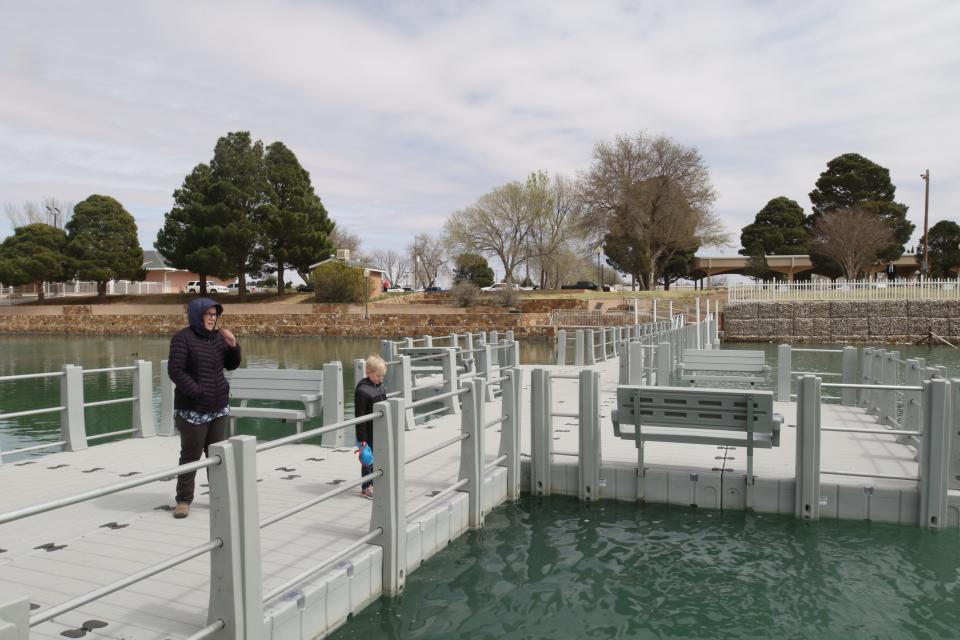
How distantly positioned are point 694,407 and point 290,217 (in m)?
52.8

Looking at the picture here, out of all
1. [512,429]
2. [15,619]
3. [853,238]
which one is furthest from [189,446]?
[853,238]

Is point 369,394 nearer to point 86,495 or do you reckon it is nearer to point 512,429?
point 512,429

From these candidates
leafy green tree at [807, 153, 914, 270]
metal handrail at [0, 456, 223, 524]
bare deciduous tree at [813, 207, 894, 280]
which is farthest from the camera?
leafy green tree at [807, 153, 914, 270]

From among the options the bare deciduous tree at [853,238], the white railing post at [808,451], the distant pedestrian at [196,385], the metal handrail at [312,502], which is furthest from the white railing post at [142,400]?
the bare deciduous tree at [853,238]

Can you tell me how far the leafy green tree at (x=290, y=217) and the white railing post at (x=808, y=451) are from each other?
53012mm

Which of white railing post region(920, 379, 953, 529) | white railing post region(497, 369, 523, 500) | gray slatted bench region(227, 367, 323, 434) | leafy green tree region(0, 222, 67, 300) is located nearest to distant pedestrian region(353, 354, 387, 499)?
white railing post region(497, 369, 523, 500)

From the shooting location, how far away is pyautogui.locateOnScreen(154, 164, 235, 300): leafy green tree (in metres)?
54.2

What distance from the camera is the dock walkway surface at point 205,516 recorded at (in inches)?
163

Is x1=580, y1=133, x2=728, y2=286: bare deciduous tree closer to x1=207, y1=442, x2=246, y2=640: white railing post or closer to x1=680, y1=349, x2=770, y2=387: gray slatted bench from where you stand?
x1=680, y1=349, x2=770, y2=387: gray slatted bench

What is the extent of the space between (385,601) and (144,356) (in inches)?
1290

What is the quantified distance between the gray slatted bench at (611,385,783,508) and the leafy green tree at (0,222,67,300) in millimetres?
62941

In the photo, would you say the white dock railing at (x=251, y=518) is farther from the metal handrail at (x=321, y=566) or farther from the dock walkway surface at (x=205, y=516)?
the dock walkway surface at (x=205, y=516)

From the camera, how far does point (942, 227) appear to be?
6656 centimetres

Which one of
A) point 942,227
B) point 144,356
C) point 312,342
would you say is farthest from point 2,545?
point 942,227
